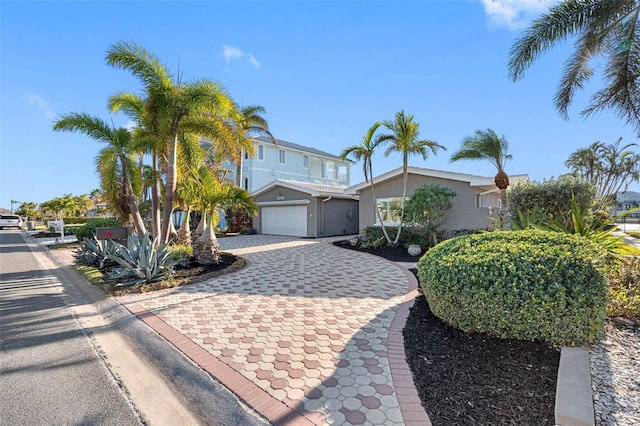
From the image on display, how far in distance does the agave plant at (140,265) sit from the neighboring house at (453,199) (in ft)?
40.3

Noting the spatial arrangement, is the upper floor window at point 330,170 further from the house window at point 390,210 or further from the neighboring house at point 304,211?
the house window at point 390,210

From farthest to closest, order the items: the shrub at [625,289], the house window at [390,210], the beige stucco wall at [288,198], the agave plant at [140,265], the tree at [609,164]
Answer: the tree at [609,164] → the beige stucco wall at [288,198] → the house window at [390,210] → the agave plant at [140,265] → the shrub at [625,289]

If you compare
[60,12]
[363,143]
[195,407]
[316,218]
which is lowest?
[195,407]

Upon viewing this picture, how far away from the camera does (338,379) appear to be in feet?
10.9

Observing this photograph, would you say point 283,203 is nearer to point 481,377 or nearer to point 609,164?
point 481,377

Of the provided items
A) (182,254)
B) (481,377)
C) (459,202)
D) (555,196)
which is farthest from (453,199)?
(481,377)

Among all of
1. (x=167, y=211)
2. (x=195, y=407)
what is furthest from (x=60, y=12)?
(x=195, y=407)

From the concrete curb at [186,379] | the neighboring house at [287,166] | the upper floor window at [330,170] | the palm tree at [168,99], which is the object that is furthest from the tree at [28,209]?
the concrete curb at [186,379]

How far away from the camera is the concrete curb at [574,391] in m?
2.33

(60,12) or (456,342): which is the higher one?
(60,12)

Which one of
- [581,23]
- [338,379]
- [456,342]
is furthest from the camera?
[581,23]

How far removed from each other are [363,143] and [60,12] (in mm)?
11090

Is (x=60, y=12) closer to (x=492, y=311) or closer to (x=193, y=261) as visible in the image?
(x=193, y=261)

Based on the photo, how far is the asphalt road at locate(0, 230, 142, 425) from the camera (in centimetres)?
288
